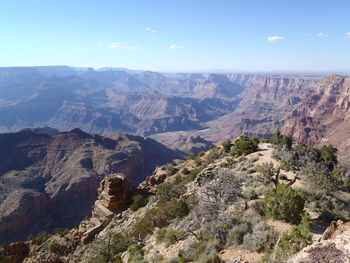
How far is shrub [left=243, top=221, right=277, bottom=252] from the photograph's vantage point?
11266mm

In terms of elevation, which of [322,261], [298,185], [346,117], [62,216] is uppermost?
[322,261]

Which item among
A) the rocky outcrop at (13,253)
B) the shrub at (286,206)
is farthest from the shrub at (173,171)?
the shrub at (286,206)

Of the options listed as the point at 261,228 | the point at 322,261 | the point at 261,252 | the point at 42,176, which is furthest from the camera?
the point at 42,176

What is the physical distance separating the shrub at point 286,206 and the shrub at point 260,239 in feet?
4.11

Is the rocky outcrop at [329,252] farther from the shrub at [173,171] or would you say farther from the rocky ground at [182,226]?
the shrub at [173,171]

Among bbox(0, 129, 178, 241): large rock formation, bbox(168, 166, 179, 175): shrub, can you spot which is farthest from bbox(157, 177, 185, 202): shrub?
bbox(0, 129, 178, 241): large rock formation

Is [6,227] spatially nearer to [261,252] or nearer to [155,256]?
[155,256]

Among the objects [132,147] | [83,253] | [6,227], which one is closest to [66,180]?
[6,227]

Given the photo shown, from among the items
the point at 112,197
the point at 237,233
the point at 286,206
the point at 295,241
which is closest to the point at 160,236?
the point at 237,233

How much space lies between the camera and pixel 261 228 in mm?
12516

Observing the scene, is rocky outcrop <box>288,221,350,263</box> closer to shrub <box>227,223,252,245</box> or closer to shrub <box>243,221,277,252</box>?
shrub <box>243,221,277,252</box>

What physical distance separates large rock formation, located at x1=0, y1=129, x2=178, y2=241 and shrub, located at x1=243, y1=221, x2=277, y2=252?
7451cm

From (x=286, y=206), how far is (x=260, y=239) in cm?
248

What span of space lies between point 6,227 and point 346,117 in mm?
174135
